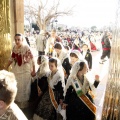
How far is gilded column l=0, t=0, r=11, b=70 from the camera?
11.1 feet

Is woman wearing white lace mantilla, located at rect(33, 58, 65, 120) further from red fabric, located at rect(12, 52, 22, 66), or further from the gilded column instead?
the gilded column

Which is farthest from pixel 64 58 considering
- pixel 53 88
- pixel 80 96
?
pixel 80 96

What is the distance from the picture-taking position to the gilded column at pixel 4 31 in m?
3.39

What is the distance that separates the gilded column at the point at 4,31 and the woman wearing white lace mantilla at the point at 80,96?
1.34m

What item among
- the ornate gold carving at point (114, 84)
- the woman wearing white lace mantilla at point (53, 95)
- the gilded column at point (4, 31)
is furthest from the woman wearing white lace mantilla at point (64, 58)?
the ornate gold carving at point (114, 84)

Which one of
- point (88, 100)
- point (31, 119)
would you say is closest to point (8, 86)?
point (88, 100)

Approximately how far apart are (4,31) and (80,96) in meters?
1.61

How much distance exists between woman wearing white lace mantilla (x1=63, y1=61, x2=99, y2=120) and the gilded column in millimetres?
1342

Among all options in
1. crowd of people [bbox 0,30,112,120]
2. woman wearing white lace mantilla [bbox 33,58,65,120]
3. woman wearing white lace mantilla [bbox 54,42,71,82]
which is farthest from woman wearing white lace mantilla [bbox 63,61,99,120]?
woman wearing white lace mantilla [bbox 54,42,71,82]

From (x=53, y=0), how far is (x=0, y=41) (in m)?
13.9

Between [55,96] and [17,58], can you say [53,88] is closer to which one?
[55,96]

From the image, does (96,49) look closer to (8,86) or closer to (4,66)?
(4,66)

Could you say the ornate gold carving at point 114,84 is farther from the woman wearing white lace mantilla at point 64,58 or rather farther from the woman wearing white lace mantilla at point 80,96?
the woman wearing white lace mantilla at point 64,58

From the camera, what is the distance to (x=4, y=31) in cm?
346
